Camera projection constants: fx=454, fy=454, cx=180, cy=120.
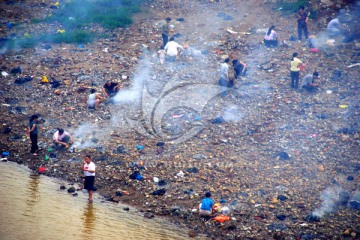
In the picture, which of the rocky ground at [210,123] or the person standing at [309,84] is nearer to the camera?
the rocky ground at [210,123]

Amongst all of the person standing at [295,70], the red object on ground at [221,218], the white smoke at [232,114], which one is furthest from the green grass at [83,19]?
the red object on ground at [221,218]

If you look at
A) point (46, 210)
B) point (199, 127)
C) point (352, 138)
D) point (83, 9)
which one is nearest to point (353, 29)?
point (352, 138)

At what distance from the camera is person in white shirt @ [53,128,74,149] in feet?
39.9

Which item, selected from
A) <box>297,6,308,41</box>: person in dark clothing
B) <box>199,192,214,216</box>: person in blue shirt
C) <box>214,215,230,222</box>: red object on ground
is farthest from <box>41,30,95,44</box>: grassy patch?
<box>214,215,230,222</box>: red object on ground

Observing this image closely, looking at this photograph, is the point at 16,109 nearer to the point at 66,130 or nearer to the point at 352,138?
the point at 66,130

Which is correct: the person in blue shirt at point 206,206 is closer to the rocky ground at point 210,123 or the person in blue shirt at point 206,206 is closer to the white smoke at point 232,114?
the rocky ground at point 210,123

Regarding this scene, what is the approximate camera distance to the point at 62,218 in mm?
10000

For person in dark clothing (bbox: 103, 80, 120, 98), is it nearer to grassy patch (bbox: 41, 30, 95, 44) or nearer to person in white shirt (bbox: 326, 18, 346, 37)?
grassy patch (bbox: 41, 30, 95, 44)

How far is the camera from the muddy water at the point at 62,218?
953cm

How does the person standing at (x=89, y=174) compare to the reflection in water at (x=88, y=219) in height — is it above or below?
above

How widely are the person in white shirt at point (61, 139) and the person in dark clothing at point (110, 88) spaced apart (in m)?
2.52

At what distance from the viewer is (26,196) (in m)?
10.7

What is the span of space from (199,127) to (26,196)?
5098 mm

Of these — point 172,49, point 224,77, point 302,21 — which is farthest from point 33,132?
point 302,21
